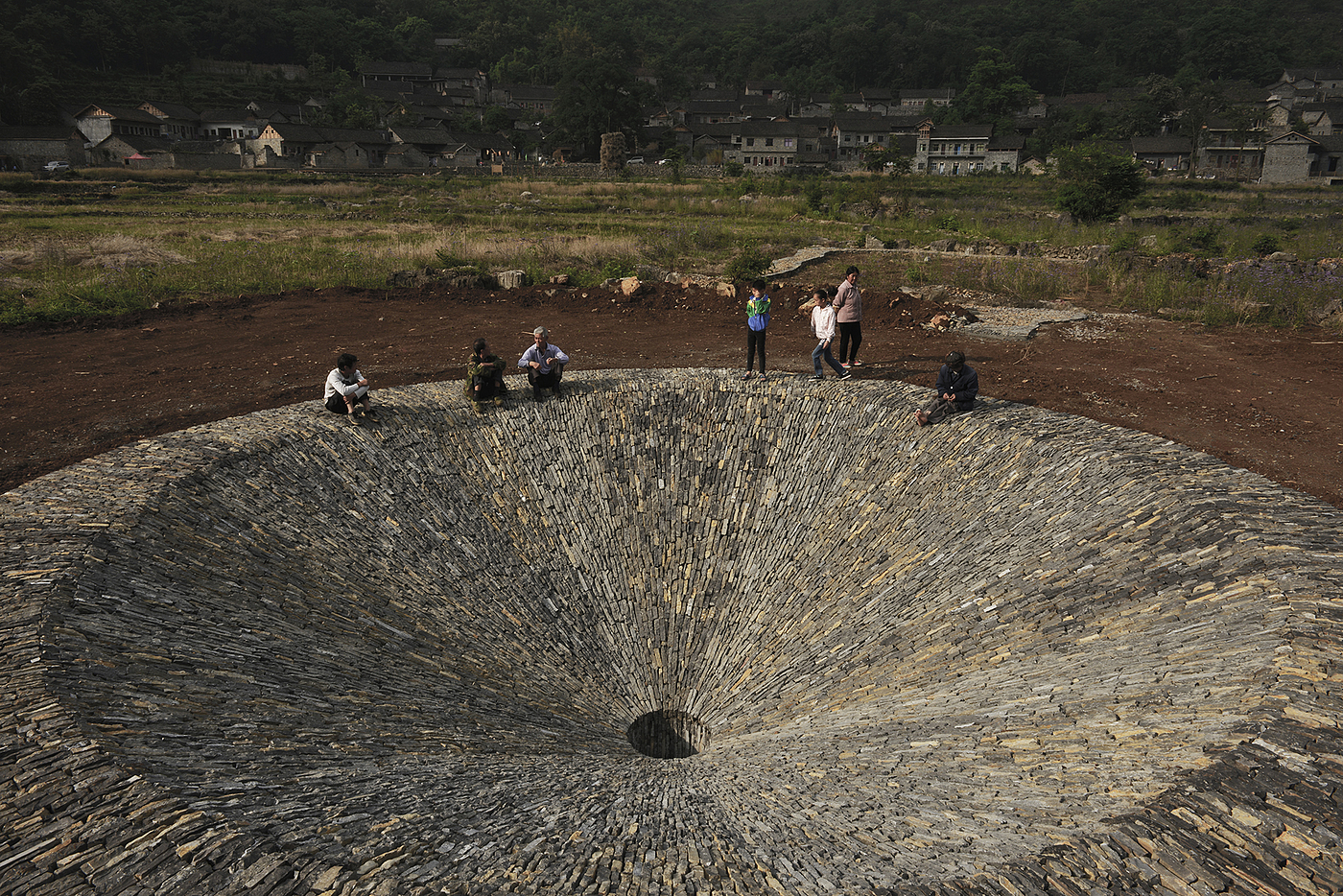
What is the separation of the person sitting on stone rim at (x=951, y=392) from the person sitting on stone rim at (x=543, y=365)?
18.4 ft

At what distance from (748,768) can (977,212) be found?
39192 mm

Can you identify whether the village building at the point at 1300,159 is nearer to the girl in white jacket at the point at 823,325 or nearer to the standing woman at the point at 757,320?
the girl in white jacket at the point at 823,325

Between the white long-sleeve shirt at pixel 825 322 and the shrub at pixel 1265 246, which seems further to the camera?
the shrub at pixel 1265 246

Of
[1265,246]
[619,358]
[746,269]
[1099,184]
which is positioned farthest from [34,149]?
[1265,246]

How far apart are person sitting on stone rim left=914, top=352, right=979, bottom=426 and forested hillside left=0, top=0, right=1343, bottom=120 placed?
86.4 meters

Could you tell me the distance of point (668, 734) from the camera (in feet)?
28.5

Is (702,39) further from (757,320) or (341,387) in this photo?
(341,387)

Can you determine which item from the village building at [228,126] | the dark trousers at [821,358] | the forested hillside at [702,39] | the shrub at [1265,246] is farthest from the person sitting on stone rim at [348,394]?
the forested hillside at [702,39]

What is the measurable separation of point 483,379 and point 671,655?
16.6ft

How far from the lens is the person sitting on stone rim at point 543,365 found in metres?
11.6

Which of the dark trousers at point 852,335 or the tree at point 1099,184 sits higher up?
the tree at point 1099,184

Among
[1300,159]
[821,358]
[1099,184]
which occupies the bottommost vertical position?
[821,358]

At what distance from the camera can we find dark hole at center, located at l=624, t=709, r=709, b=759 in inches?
331

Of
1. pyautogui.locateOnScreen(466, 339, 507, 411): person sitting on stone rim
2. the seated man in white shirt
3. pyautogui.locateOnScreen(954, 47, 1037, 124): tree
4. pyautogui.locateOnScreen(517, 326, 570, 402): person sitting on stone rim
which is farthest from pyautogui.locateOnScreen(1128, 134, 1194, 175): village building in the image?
the seated man in white shirt
